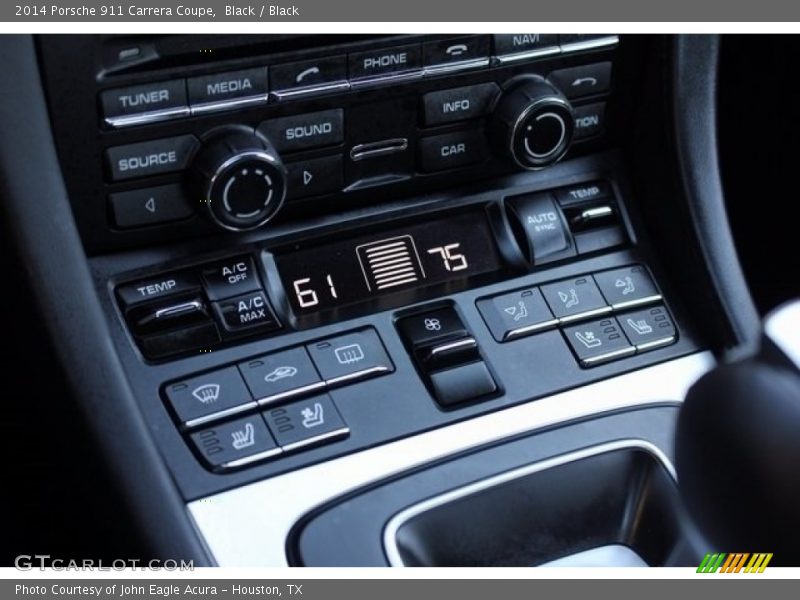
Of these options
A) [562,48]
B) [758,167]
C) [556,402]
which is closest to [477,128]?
[562,48]

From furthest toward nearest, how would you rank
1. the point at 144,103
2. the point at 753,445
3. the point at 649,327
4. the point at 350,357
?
the point at 649,327 < the point at 350,357 < the point at 144,103 < the point at 753,445

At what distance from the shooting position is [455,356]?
1133 millimetres

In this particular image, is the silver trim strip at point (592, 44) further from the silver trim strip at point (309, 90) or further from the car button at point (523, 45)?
the silver trim strip at point (309, 90)

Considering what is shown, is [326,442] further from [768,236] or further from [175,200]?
[768,236]

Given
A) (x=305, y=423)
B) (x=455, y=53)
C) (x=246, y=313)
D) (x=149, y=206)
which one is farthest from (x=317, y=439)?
(x=455, y=53)

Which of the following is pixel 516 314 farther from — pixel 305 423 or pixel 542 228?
pixel 305 423

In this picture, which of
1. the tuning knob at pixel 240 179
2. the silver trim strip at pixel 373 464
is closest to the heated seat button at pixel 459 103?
the tuning knob at pixel 240 179

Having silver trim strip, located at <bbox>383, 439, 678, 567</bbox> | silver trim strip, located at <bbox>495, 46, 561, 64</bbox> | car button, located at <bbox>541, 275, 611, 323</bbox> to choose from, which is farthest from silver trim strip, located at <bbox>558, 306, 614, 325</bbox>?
silver trim strip, located at <bbox>495, 46, 561, 64</bbox>

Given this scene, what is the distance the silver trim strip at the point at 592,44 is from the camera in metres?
1.16

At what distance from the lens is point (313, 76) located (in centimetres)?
106

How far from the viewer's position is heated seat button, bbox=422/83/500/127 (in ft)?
3.68

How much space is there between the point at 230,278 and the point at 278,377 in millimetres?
89

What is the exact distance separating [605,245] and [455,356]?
0.20 meters

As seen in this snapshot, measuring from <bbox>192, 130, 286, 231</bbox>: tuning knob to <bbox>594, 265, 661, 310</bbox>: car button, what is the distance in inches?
12.6
